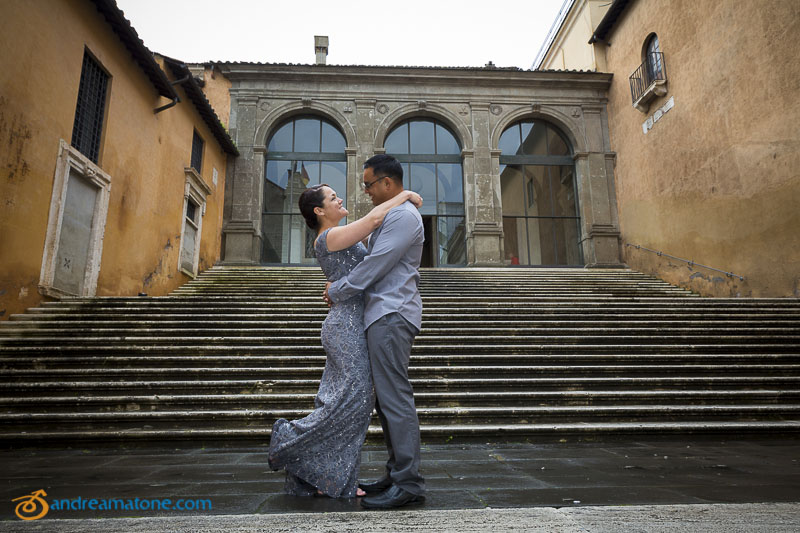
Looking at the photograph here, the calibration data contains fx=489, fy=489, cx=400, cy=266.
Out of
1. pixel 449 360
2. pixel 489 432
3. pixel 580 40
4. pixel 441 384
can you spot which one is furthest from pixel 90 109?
pixel 580 40

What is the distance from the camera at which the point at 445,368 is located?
18.8 ft

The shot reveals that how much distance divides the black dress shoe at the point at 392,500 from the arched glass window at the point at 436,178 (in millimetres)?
13910

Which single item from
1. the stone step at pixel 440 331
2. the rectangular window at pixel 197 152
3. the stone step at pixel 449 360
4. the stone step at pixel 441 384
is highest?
the rectangular window at pixel 197 152

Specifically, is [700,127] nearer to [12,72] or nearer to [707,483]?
[707,483]

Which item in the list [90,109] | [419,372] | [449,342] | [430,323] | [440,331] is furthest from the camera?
[90,109]

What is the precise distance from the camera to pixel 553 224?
54.7 feet

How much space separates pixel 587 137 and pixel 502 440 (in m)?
14.5

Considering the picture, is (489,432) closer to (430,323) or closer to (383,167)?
(383,167)

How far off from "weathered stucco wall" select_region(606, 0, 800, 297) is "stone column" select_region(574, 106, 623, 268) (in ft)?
2.42

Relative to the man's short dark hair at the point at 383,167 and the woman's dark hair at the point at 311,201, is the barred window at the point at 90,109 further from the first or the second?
the man's short dark hair at the point at 383,167

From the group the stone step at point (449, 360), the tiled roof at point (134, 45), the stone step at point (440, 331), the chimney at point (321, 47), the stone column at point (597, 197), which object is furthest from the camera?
the chimney at point (321, 47)

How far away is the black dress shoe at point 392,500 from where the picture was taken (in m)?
2.11

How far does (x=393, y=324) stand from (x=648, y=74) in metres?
14.9

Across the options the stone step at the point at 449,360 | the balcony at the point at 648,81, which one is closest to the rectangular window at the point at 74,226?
the stone step at the point at 449,360
